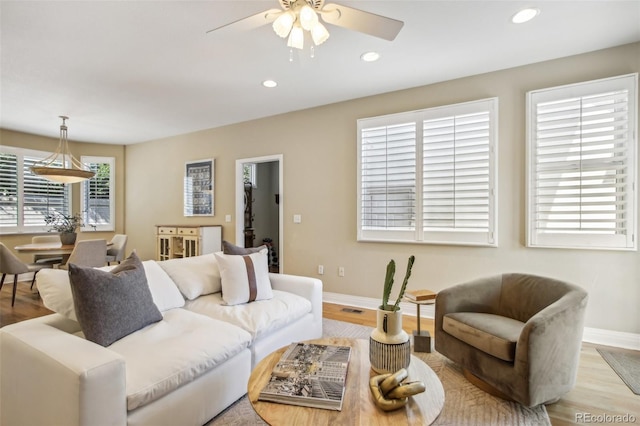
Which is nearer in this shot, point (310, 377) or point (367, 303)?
point (310, 377)

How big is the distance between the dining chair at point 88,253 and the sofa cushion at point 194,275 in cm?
201

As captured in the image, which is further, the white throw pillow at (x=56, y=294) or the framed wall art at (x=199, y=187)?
the framed wall art at (x=199, y=187)

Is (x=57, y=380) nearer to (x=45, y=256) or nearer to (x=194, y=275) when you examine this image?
(x=194, y=275)

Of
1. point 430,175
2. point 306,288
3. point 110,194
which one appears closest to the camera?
point 306,288

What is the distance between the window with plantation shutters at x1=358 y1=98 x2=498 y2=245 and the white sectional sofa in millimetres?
1892

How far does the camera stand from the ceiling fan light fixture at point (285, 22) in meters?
1.70

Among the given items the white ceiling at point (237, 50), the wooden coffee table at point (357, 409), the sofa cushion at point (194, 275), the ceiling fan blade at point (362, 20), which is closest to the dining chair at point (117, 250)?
the white ceiling at point (237, 50)

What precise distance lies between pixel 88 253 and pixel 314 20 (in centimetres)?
390

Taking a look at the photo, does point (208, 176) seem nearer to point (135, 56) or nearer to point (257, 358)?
point (135, 56)

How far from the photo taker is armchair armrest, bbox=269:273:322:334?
2.67 m

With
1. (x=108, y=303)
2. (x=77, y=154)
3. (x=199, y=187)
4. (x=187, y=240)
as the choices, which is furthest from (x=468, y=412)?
(x=77, y=154)

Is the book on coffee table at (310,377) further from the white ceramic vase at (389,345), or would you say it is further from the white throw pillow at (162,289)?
the white throw pillow at (162,289)

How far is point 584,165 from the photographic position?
2.78 m

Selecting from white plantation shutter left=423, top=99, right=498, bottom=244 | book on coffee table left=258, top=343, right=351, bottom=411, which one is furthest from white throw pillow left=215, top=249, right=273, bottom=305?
white plantation shutter left=423, top=99, right=498, bottom=244
